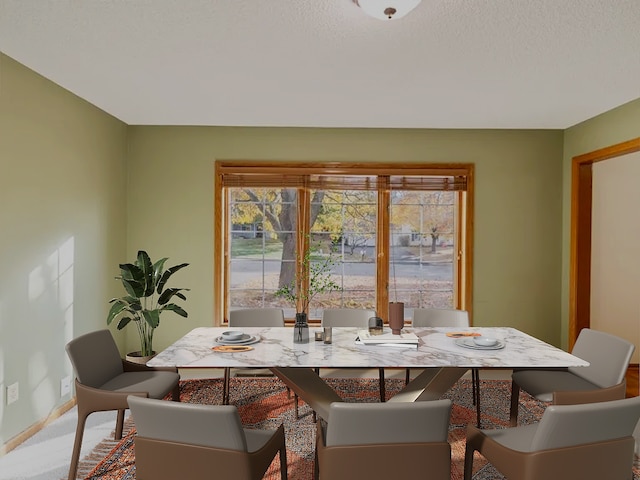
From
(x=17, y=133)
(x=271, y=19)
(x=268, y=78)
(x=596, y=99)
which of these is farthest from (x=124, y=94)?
(x=596, y=99)

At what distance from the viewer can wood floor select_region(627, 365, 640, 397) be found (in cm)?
398

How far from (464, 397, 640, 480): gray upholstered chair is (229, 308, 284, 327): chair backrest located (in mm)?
2178

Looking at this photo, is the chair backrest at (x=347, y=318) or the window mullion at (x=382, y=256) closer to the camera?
the chair backrest at (x=347, y=318)

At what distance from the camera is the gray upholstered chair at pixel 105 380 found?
240 cm

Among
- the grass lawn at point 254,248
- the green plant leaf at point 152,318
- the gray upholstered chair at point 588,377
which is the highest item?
the grass lawn at point 254,248

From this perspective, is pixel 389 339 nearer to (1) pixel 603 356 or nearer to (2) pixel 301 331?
(2) pixel 301 331

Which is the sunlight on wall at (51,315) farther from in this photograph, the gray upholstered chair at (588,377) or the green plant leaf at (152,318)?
the gray upholstered chair at (588,377)

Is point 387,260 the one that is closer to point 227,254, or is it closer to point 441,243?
point 441,243

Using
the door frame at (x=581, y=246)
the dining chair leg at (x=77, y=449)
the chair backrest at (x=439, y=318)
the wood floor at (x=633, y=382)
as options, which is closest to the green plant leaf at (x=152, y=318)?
the dining chair leg at (x=77, y=449)

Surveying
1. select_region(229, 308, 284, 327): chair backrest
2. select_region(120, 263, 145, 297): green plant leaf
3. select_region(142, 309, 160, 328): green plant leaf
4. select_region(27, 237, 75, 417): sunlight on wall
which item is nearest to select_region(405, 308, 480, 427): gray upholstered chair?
select_region(229, 308, 284, 327): chair backrest

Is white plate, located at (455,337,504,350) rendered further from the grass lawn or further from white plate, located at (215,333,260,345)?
the grass lawn

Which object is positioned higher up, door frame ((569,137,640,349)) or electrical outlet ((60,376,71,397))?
door frame ((569,137,640,349))

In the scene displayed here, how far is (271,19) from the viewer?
2.31m

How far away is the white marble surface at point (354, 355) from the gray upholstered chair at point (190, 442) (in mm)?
542
